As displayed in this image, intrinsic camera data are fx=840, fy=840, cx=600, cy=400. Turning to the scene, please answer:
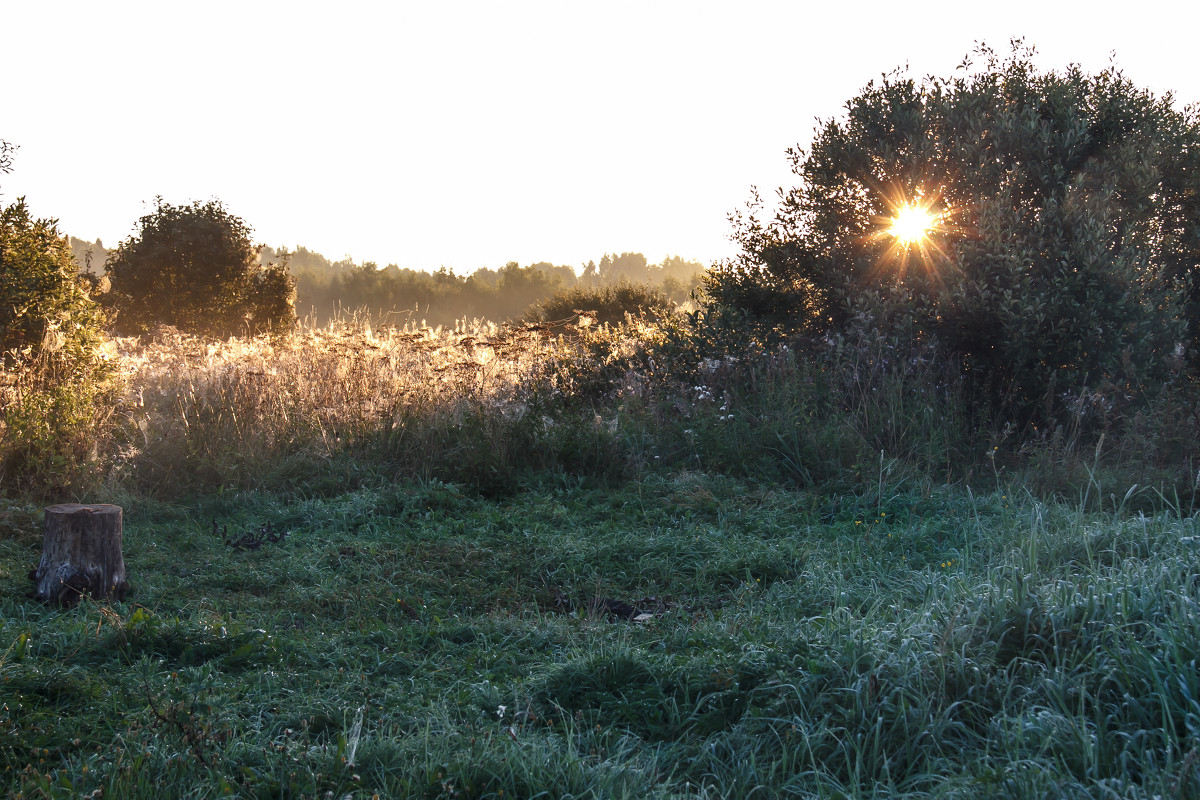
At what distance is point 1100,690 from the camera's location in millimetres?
2438

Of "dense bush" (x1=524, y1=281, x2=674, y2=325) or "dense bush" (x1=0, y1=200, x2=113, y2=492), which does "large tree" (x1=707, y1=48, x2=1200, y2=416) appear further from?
"dense bush" (x1=524, y1=281, x2=674, y2=325)

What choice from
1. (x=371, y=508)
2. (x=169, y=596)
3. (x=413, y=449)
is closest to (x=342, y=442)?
(x=413, y=449)

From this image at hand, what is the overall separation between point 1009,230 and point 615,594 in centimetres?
503

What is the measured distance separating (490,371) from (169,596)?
500 centimetres

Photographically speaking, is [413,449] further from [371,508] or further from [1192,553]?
[1192,553]

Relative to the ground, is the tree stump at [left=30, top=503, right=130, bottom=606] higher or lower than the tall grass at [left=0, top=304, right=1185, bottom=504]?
lower

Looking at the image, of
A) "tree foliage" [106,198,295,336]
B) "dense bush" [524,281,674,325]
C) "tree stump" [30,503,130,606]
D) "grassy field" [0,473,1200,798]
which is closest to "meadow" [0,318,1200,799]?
"grassy field" [0,473,1200,798]

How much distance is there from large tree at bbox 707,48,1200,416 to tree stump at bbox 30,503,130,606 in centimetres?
605

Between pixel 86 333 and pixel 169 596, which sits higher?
pixel 86 333

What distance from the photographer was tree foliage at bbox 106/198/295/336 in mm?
17391

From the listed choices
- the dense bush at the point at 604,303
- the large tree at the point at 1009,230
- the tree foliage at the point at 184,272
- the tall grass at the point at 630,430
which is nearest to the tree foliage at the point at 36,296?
the tall grass at the point at 630,430

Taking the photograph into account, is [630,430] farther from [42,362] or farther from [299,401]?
[42,362]

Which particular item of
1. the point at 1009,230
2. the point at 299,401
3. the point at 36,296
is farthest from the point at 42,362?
the point at 1009,230

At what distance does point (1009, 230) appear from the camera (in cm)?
720
